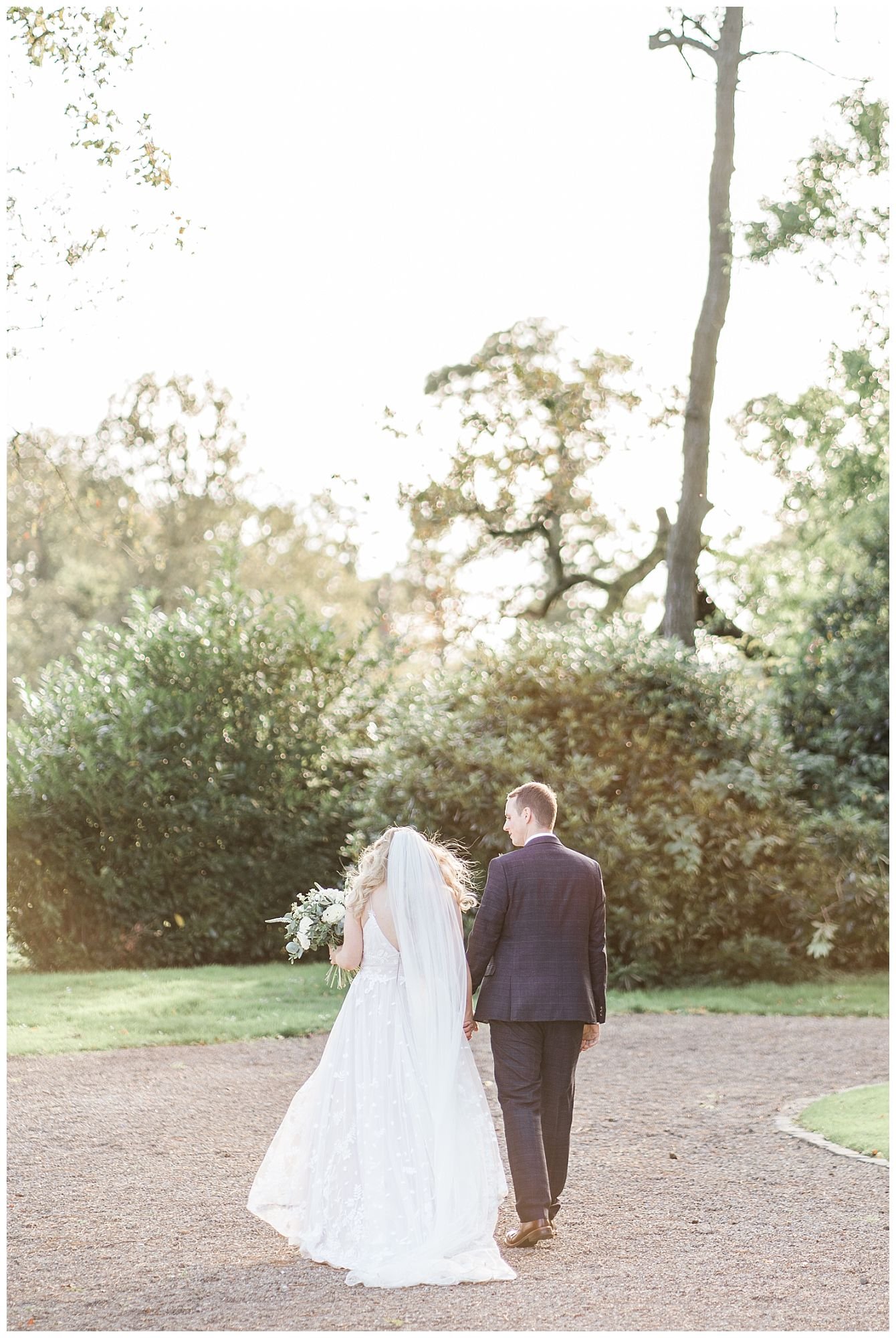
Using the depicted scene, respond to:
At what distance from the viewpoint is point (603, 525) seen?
2598 cm

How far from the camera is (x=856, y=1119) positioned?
8703 millimetres

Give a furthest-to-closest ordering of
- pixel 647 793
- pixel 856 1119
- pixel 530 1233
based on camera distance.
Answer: pixel 647 793
pixel 856 1119
pixel 530 1233

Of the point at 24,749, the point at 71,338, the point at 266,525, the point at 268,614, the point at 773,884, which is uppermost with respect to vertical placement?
the point at 266,525

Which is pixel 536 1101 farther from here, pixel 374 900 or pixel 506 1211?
pixel 374 900

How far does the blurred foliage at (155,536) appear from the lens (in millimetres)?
35156

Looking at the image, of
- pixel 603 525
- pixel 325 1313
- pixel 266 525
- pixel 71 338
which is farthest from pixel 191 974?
pixel 266 525

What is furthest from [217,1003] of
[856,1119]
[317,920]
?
[317,920]

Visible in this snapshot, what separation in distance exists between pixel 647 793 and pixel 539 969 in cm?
836

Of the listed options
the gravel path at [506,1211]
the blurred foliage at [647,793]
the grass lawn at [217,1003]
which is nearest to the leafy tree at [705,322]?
the blurred foliage at [647,793]

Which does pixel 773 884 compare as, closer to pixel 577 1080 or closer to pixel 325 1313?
pixel 577 1080

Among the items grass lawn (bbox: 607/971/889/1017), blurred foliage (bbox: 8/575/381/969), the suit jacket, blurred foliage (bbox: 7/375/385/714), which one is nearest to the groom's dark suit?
the suit jacket

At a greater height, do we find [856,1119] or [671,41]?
[671,41]

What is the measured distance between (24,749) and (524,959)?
11.6 metres

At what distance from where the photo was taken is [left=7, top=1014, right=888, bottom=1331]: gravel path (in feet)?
16.8
